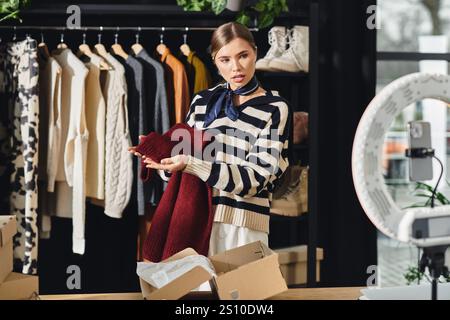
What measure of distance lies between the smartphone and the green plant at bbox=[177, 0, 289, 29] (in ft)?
7.22

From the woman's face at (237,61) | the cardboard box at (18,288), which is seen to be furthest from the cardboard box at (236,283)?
the woman's face at (237,61)

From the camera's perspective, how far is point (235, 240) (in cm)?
261

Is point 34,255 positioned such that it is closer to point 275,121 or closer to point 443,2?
point 275,121

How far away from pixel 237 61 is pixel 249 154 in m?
0.38

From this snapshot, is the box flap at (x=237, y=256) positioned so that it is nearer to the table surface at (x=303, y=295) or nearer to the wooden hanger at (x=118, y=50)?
the table surface at (x=303, y=295)

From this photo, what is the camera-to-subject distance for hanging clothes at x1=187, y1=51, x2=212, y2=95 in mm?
3420

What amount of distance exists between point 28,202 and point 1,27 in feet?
2.98

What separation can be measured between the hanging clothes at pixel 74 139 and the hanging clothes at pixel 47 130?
0.15 feet

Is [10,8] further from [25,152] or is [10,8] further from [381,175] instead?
[381,175]

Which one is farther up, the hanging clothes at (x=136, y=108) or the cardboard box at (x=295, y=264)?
the hanging clothes at (x=136, y=108)

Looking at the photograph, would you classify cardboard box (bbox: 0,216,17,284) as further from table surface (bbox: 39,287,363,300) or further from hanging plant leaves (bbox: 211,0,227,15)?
hanging plant leaves (bbox: 211,0,227,15)

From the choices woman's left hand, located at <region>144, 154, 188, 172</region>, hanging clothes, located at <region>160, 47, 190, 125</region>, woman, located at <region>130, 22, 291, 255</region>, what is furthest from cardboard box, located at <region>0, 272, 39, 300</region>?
hanging clothes, located at <region>160, 47, 190, 125</region>

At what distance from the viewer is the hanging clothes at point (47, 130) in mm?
3379
